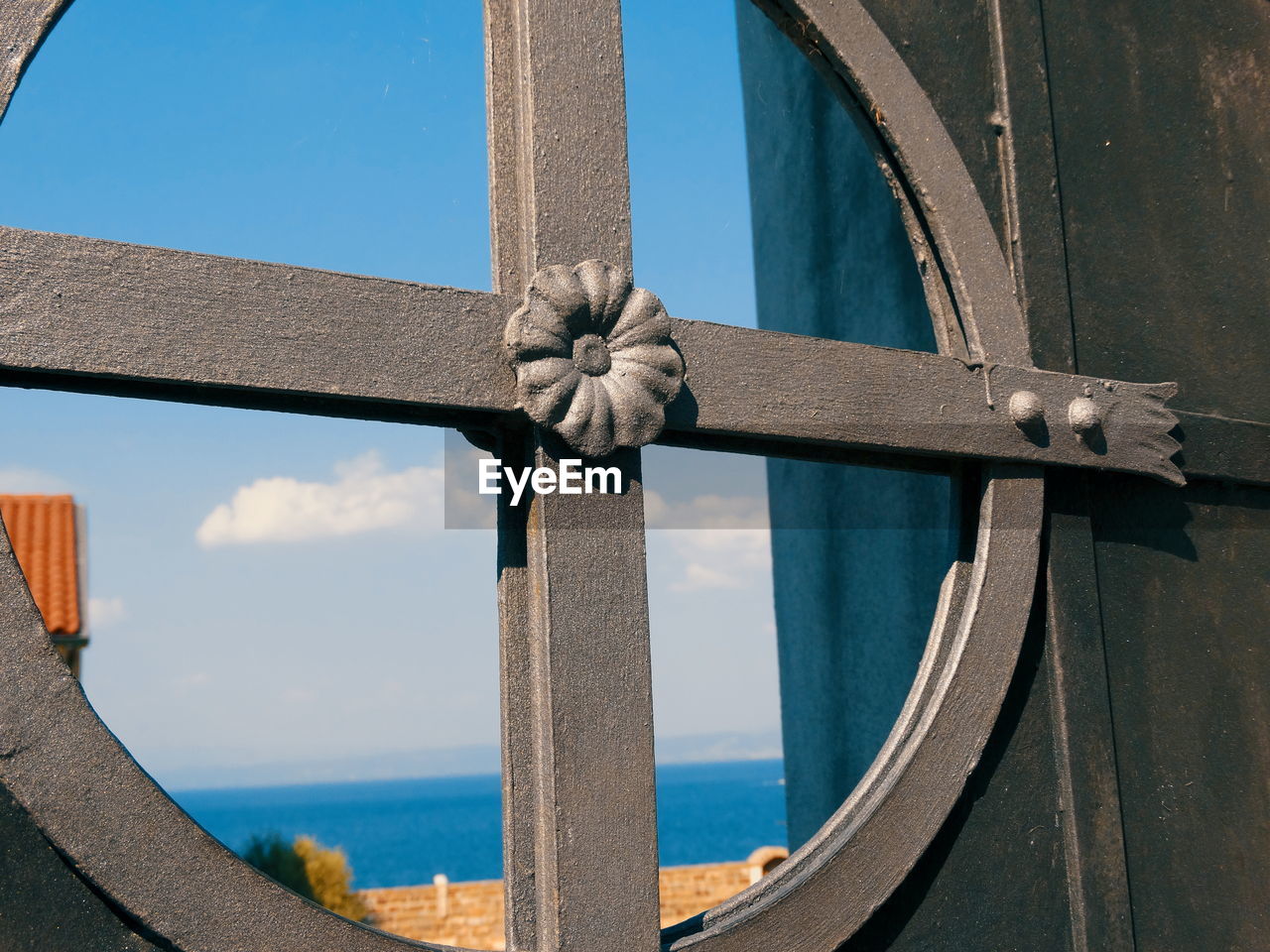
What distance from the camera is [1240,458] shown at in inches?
108

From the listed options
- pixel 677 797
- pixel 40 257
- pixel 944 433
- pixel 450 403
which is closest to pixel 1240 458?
pixel 944 433

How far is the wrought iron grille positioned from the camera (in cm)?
165

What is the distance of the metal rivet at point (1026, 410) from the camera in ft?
7.93

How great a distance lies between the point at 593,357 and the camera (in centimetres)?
201

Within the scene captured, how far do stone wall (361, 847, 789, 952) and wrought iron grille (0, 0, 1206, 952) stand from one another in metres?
8.87

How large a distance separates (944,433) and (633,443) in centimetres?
70

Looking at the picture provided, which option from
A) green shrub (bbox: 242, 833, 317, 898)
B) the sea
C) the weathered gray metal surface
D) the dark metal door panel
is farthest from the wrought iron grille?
the sea

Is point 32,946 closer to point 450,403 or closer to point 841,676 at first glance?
point 450,403

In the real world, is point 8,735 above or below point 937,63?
below

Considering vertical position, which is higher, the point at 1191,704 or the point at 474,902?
the point at 1191,704

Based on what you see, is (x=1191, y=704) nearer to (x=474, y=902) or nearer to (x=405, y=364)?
(x=405, y=364)

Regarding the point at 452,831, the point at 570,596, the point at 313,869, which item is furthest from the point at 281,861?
the point at 452,831

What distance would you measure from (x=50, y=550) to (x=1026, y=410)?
10.4 metres

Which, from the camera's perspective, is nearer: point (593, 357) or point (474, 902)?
point (593, 357)
